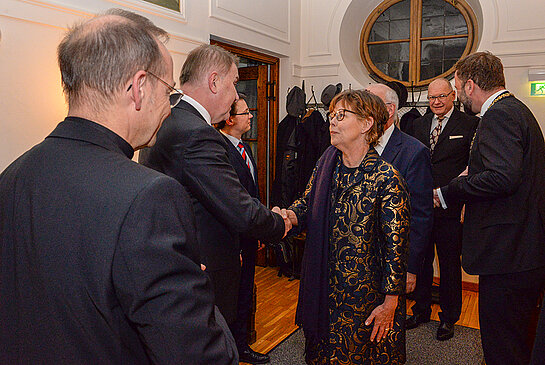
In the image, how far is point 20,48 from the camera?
2328 mm

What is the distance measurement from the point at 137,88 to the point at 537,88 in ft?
13.4

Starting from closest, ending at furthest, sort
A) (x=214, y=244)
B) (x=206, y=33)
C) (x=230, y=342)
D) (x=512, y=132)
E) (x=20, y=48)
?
1. (x=230, y=342)
2. (x=214, y=244)
3. (x=512, y=132)
4. (x=20, y=48)
5. (x=206, y=33)

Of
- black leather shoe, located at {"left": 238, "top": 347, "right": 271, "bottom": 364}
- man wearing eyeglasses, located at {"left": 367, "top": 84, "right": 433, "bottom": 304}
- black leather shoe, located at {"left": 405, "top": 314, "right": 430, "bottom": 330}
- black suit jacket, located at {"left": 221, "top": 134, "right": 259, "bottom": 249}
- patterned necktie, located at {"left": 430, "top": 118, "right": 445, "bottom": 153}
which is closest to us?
man wearing eyeglasses, located at {"left": 367, "top": 84, "right": 433, "bottom": 304}

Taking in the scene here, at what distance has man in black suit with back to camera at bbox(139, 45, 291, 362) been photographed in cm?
164

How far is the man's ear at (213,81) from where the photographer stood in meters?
1.86

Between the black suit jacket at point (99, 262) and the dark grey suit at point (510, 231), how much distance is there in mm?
1732

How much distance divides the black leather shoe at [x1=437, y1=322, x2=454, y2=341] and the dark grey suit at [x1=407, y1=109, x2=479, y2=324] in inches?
1.3

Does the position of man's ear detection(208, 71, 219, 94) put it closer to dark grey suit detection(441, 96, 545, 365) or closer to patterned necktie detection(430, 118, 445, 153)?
dark grey suit detection(441, 96, 545, 365)

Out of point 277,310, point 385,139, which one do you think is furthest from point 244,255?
point 385,139

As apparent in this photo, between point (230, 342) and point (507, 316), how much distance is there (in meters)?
1.70

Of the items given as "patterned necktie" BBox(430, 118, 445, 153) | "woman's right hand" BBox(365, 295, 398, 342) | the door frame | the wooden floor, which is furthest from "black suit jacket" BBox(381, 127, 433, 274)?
the door frame

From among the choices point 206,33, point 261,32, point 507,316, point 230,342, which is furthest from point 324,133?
point 230,342

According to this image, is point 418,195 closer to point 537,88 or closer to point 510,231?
point 510,231

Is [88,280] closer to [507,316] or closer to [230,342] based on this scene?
[230,342]
